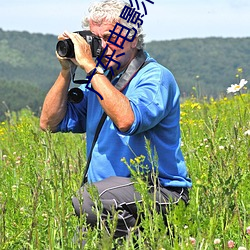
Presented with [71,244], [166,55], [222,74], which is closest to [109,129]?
[71,244]

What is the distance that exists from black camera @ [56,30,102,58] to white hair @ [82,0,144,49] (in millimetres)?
98

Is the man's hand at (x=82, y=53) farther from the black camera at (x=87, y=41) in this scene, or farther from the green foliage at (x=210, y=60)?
the green foliage at (x=210, y=60)

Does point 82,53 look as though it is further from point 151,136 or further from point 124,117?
point 151,136

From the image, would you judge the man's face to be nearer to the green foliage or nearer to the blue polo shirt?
the blue polo shirt

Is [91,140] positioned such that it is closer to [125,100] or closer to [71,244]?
[125,100]

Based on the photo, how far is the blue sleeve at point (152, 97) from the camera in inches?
128

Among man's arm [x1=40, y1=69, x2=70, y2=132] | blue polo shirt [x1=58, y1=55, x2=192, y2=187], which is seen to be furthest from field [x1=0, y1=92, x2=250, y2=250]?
man's arm [x1=40, y1=69, x2=70, y2=132]

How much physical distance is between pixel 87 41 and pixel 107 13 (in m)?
0.21

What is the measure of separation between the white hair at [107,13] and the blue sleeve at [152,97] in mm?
260

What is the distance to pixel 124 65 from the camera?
365 centimetres

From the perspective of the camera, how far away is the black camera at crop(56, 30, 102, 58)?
3.44 metres

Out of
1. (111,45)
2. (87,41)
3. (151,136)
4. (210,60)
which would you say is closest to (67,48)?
(87,41)

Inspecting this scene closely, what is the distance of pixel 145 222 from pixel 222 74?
180m

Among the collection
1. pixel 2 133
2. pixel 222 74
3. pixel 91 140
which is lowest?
pixel 222 74
